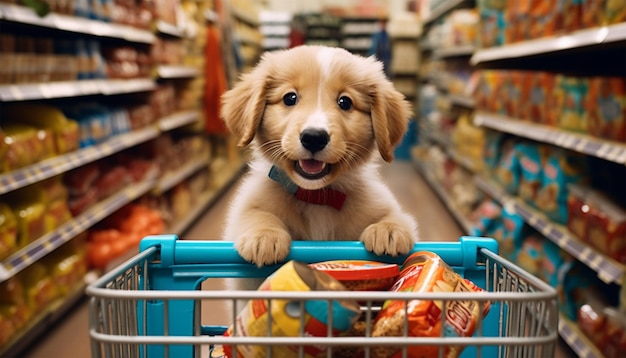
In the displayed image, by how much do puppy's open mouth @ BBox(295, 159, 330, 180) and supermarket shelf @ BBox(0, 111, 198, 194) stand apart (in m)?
1.75

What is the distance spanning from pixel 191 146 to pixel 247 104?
4551mm

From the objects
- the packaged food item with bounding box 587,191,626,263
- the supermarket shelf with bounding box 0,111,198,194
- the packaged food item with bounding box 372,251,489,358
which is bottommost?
the packaged food item with bounding box 587,191,626,263

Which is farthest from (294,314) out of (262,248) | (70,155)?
(70,155)

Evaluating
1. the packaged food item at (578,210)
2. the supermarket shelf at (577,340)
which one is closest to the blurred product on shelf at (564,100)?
the packaged food item at (578,210)

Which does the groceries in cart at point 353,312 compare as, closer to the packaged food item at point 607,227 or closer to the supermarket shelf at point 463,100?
the packaged food item at point 607,227

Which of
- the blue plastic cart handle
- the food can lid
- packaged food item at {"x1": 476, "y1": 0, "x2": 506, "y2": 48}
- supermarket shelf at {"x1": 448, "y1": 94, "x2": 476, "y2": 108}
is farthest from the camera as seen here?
supermarket shelf at {"x1": 448, "y1": 94, "x2": 476, "y2": 108}

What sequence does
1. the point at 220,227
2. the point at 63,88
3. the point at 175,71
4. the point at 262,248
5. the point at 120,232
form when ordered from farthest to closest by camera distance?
the point at 220,227 → the point at 175,71 → the point at 120,232 → the point at 63,88 → the point at 262,248

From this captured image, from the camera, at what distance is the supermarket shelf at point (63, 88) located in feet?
8.66

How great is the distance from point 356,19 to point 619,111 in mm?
9495

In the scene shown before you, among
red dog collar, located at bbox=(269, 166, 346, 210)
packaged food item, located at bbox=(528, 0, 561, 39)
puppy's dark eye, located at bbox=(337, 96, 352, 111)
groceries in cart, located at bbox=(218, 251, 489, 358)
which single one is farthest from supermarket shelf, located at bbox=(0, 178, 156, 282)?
packaged food item, located at bbox=(528, 0, 561, 39)

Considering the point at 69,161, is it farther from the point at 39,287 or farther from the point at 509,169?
the point at 509,169

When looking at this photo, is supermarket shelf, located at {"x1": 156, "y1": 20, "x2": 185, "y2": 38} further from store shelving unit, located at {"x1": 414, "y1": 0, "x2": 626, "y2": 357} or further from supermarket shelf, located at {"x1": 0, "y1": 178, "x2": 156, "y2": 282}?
store shelving unit, located at {"x1": 414, "y1": 0, "x2": 626, "y2": 357}

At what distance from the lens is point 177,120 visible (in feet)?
17.5

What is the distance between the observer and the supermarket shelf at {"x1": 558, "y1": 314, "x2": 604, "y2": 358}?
101 inches
